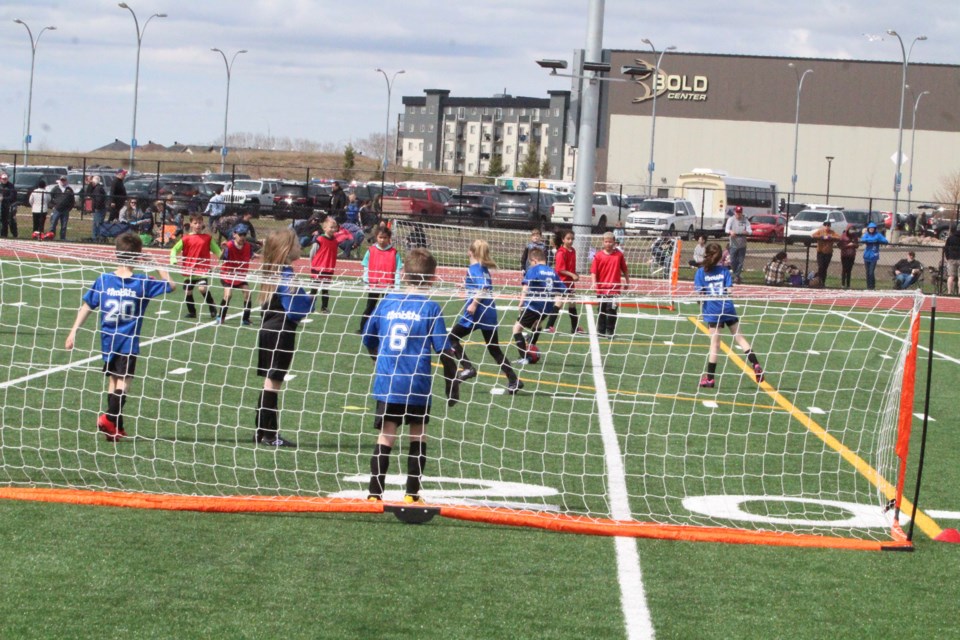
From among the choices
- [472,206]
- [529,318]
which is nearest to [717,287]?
[529,318]

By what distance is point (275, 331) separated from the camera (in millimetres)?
9391

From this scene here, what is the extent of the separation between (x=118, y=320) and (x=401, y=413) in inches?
119

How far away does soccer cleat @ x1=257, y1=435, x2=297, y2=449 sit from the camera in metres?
9.41

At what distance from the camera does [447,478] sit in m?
8.62

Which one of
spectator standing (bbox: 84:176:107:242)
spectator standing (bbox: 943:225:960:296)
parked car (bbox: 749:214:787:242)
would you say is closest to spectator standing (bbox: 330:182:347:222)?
spectator standing (bbox: 84:176:107:242)

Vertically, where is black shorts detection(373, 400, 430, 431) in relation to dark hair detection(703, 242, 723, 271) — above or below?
below

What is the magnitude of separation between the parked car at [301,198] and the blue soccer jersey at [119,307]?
30488 millimetres

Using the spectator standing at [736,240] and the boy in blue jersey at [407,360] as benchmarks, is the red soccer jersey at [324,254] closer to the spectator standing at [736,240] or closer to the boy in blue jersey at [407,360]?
the boy in blue jersey at [407,360]

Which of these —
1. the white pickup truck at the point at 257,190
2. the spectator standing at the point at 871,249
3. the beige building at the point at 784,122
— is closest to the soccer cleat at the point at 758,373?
the spectator standing at the point at 871,249

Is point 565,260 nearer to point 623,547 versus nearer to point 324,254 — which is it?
point 324,254

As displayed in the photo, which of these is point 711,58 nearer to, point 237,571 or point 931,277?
Result: point 931,277

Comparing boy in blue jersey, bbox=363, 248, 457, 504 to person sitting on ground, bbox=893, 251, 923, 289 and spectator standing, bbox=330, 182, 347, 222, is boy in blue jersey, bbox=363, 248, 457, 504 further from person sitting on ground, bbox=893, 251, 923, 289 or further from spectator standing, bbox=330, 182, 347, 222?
spectator standing, bbox=330, 182, 347, 222

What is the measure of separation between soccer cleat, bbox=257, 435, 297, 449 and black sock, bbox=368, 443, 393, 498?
1920 mm

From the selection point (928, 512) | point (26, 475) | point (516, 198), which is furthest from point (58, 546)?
point (516, 198)
